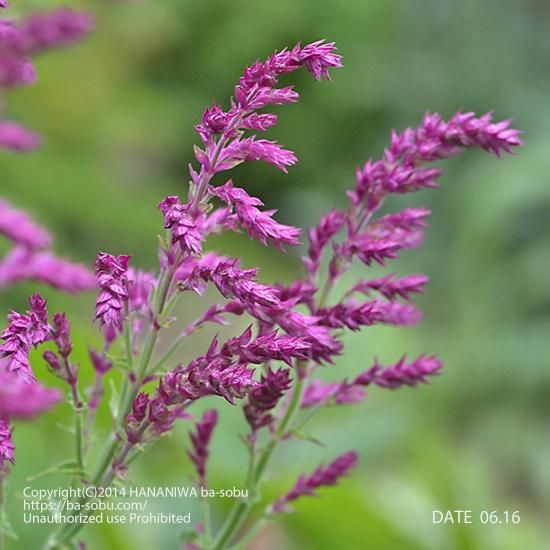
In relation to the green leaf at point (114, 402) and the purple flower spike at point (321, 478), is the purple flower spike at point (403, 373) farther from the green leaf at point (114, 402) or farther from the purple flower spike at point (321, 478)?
the green leaf at point (114, 402)

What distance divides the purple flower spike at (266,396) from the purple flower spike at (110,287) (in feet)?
0.74

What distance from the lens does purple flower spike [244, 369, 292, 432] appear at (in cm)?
137

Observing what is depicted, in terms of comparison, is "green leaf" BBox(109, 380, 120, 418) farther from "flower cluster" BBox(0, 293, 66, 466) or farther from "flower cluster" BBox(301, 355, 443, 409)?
"flower cluster" BBox(301, 355, 443, 409)

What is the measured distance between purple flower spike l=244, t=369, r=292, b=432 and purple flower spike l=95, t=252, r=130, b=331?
226 mm

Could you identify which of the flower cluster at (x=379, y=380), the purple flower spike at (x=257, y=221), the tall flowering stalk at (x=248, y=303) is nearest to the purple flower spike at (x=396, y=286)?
the tall flowering stalk at (x=248, y=303)

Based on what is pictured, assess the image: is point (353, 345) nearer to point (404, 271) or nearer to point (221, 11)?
point (404, 271)

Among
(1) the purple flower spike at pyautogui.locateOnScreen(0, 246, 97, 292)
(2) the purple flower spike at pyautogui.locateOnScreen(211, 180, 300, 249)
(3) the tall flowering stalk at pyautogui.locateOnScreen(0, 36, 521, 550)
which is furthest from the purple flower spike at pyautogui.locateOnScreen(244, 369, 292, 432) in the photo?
(1) the purple flower spike at pyautogui.locateOnScreen(0, 246, 97, 292)

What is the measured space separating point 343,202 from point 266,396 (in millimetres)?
7163

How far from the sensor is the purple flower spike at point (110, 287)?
1.18 metres

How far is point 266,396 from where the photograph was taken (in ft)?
4.62

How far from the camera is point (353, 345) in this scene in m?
4.78

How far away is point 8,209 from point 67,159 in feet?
13.9

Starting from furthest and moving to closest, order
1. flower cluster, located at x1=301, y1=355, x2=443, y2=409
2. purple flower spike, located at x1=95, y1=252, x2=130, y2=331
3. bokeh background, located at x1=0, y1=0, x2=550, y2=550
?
bokeh background, located at x1=0, y1=0, x2=550, y2=550
flower cluster, located at x1=301, y1=355, x2=443, y2=409
purple flower spike, located at x1=95, y1=252, x2=130, y2=331

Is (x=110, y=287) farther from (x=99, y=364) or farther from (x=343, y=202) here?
(x=343, y=202)
